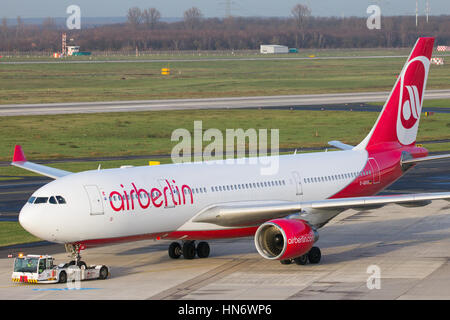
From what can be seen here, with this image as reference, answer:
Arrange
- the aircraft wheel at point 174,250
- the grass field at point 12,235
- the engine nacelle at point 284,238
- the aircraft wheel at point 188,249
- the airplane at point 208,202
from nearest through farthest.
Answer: the airplane at point 208,202 → the engine nacelle at point 284,238 → the aircraft wheel at point 188,249 → the aircraft wheel at point 174,250 → the grass field at point 12,235

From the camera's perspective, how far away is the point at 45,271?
3838 cm

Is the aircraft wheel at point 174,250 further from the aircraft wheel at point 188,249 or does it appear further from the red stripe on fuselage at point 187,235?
the red stripe on fuselage at point 187,235

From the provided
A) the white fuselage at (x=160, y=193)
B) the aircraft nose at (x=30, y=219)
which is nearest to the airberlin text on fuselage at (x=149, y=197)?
the white fuselage at (x=160, y=193)

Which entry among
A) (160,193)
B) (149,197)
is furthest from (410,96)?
(149,197)

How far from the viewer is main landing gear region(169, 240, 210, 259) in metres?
44.2

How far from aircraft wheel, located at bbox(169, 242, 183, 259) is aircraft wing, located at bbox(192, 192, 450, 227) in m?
3.51

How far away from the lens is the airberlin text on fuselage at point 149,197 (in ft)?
128

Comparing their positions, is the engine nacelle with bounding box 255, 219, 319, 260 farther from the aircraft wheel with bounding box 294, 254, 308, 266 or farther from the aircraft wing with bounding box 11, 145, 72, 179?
the aircraft wing with bounding box 11, 145, 72, 179

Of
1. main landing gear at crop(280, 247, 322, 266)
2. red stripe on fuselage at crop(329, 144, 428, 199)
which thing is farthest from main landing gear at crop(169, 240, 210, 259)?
red stripe on fuselage at crop(329, 144, 428, 199)

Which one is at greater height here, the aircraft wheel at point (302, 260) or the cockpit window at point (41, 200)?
the cockpit window at point (41, 200)

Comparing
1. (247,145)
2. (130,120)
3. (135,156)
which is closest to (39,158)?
(135,156)

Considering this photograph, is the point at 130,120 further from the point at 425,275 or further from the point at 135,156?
the point at 425,275

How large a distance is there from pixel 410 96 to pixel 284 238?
1585 centimetres

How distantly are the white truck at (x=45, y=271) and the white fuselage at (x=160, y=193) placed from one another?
4.25 ft
